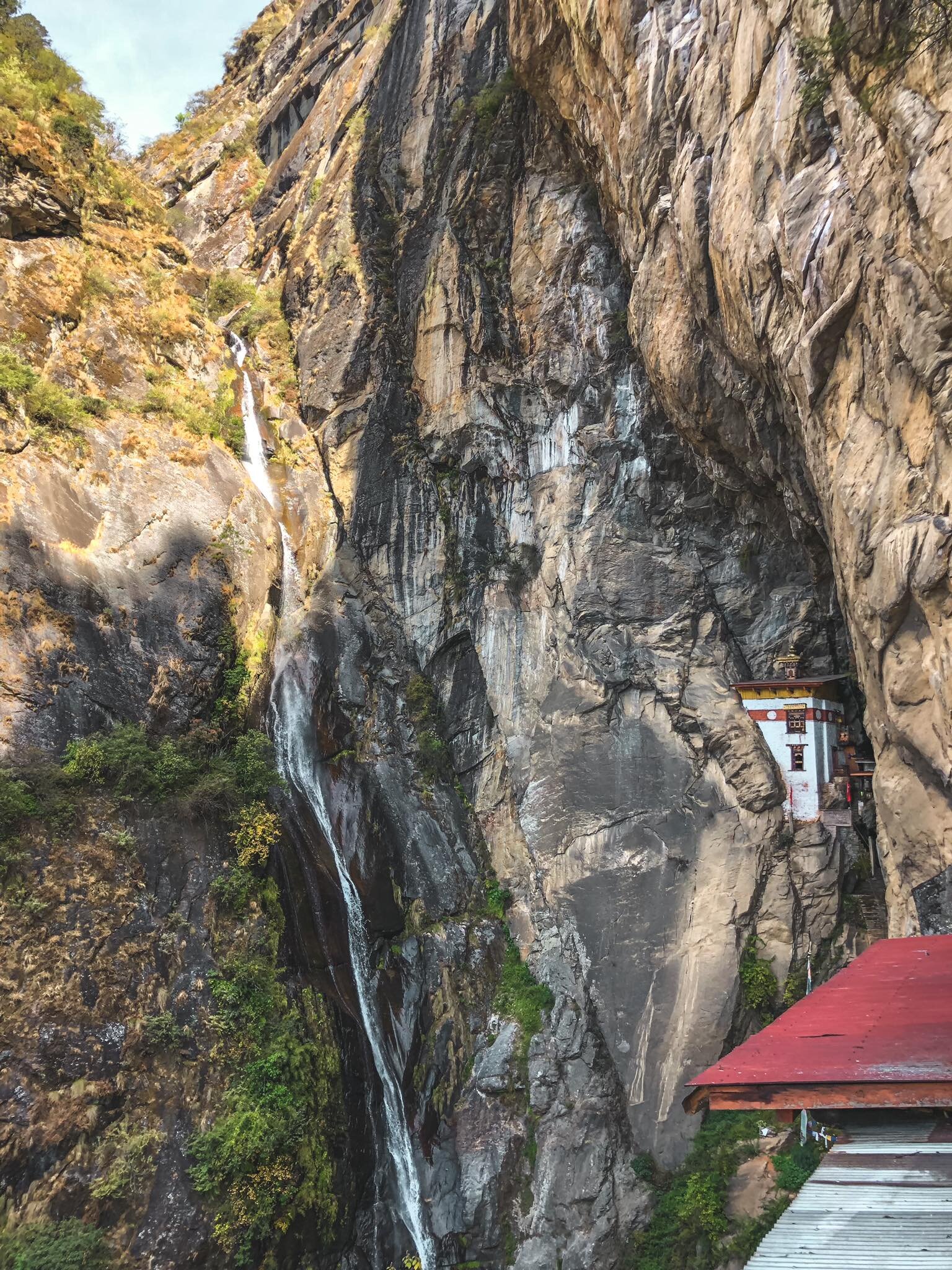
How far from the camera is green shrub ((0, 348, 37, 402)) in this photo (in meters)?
15.9

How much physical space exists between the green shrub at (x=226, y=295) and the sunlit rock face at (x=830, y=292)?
13548 millimetres

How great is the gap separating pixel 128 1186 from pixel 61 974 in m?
3.04

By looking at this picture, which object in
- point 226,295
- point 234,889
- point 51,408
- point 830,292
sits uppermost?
point 226,295

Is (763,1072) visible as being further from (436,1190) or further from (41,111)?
(41,111)

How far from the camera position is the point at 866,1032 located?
6719 mm

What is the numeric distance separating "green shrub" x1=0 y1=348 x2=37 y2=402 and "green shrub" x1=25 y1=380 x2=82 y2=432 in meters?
0.13

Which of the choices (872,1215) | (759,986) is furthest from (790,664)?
(872,1215)

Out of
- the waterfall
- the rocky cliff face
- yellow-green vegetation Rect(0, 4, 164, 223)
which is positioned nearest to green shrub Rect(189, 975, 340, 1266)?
the rocky cliff face

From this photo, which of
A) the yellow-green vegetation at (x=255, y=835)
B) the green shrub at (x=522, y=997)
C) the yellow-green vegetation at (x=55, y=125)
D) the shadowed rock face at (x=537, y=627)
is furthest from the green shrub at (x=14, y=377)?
the green shrub at (x=522, y=997)

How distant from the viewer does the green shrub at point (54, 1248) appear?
396 inches

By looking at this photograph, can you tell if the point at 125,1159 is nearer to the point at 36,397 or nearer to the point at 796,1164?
the point at 796,1164

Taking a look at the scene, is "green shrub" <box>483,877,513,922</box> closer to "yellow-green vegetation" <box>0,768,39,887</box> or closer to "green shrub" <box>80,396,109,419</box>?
"yellow-green vegetation" <box>0,768,39,887</box>

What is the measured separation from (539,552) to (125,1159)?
43.9 ft

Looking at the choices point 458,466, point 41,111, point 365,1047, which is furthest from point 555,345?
point 365,1047
